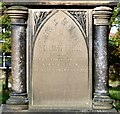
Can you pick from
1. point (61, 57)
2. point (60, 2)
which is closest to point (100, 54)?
point (61, 57)

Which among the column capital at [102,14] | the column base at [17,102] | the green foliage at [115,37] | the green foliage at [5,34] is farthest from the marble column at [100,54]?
the green foliage at [115,37]

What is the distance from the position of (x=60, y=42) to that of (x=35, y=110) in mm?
1403

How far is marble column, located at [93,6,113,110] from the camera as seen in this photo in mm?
8805

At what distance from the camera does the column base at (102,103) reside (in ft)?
28.6

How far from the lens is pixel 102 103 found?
8.74 meters

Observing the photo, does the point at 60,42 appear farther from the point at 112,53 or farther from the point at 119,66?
the point at 119,66

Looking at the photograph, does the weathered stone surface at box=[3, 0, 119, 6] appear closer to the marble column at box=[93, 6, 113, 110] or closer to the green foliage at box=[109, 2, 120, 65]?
the marble column at box=[93, 6, 113, 110]

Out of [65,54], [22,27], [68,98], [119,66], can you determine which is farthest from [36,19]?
[119,66]

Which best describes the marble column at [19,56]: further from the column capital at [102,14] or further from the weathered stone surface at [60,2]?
the column capital at [102,14]

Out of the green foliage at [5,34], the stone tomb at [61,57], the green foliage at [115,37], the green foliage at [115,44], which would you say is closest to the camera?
the stone tomb at [61,57]

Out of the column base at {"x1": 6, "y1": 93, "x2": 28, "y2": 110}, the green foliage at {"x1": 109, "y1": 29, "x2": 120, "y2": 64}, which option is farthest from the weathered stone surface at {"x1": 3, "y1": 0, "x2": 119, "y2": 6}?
the green foliage at {"x1": 109, "y1": 29, "x2": 120, "y2": 64}

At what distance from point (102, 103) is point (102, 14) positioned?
1708 mm

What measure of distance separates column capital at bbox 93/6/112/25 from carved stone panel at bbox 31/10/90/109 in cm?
26

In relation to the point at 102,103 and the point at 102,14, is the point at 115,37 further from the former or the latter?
the point at 102,103
